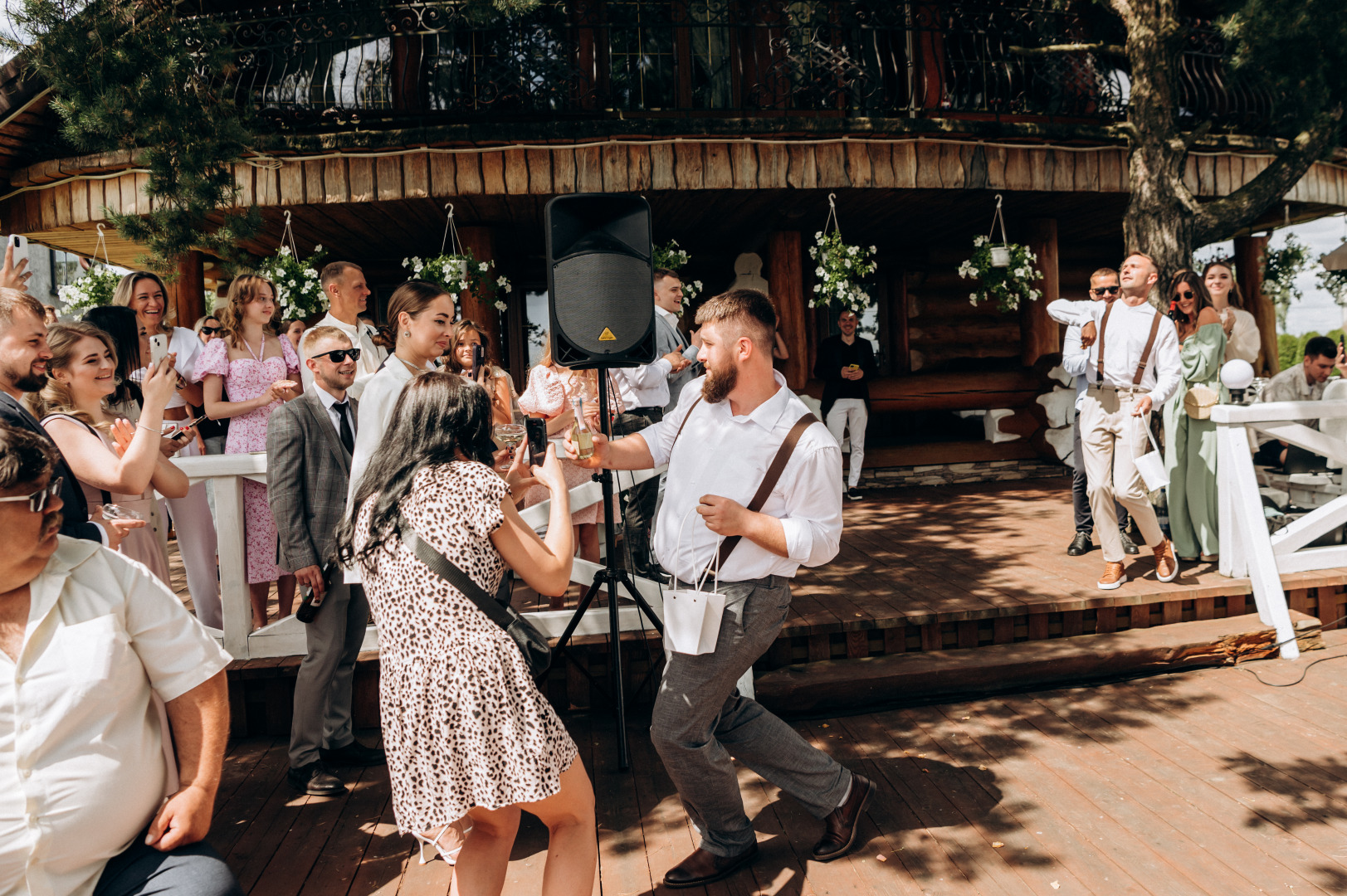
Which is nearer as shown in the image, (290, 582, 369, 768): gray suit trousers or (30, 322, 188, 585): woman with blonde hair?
(30, 322, 188, 585): woman with blonde hair

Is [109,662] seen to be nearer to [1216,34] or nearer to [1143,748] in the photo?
[1143,748]

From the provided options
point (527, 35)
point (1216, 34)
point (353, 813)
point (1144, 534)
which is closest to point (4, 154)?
point (527, 35)

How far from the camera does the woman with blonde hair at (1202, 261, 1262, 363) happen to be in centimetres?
613

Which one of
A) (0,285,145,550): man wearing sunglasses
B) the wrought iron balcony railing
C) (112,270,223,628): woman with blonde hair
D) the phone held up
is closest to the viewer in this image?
(0,285,145,550): man wearing sunglasses

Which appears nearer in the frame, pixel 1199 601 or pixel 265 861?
pixel 265 861

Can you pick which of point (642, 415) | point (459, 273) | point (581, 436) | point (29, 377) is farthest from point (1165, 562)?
point (459, 273)

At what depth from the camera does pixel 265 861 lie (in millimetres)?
2793

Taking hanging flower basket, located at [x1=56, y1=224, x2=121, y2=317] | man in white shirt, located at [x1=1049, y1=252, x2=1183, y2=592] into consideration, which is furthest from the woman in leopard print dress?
hanging flower basket, located at [x1=56, y1=224, x2=121, y2=317]

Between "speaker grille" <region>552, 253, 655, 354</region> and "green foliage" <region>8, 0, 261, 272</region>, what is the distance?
3546 millimetres

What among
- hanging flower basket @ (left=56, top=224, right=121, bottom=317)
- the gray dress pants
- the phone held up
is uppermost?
hanging flower basket @ (left=56, top=224, right=121, bottom=317)

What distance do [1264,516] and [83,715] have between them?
522 centimetres

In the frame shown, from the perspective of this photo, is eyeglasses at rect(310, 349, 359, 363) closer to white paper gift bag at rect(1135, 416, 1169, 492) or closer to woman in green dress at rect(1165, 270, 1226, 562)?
white paper gift bag at rect(1135, 416, 1169, 492)

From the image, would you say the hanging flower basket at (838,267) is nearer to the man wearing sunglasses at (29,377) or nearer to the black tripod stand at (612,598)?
the black tripod stand at (612,598)

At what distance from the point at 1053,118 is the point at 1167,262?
242 cm
